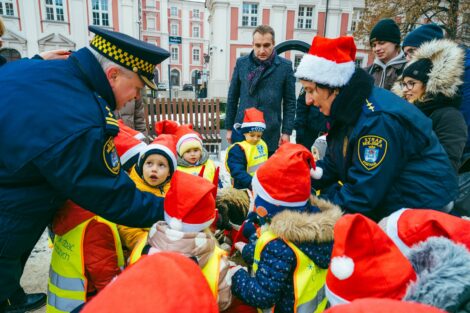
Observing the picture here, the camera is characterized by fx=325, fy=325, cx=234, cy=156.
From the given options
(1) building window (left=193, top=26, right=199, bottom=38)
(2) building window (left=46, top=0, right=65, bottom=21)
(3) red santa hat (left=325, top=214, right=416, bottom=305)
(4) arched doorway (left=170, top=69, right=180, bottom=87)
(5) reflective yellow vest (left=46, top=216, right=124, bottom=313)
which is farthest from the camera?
(1) building window (left=193, top=26, right=199, bottom=38)

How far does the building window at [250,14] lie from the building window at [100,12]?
38.3ft

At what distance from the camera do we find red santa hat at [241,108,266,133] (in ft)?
12.6

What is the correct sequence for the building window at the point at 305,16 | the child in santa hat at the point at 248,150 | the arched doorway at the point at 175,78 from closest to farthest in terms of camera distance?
the child in santa hat at the point at 248,150
the building window at the point at 305,16
the arched doorway at the point at 175,78

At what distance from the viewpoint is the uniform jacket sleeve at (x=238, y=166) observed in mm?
3640

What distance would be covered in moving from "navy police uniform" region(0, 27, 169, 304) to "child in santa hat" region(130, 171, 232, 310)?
0.18m

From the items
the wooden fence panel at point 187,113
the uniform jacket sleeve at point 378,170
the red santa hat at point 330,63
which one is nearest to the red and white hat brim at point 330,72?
the red santa hat at point 330,63

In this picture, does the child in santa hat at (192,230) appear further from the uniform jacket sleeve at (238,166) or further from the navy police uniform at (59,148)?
the uniform jacket sleeve at (238,166)

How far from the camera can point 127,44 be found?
1688mm

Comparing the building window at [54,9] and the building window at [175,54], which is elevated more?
the building window at [54,9]

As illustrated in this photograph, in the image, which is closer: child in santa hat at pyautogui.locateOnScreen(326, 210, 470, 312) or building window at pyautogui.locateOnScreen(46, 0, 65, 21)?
child in santa hat at pyautogui.locateOnScreen(326, 210, 470, 312)

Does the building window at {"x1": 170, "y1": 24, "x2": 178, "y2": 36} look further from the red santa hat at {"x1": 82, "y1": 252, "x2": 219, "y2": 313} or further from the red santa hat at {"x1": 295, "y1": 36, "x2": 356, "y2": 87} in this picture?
the red santa hat at {"x1": 82, "y1": 252, "x2": 219, "y2": 313}

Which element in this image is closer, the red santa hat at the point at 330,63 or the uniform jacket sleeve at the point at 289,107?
the red santa hat at the point at 330,63

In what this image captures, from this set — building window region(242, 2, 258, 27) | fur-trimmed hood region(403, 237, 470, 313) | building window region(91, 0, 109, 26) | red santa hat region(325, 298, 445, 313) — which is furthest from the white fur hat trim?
building window region(91, 0, 109, 26)

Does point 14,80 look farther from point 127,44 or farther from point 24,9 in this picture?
point 24,9
